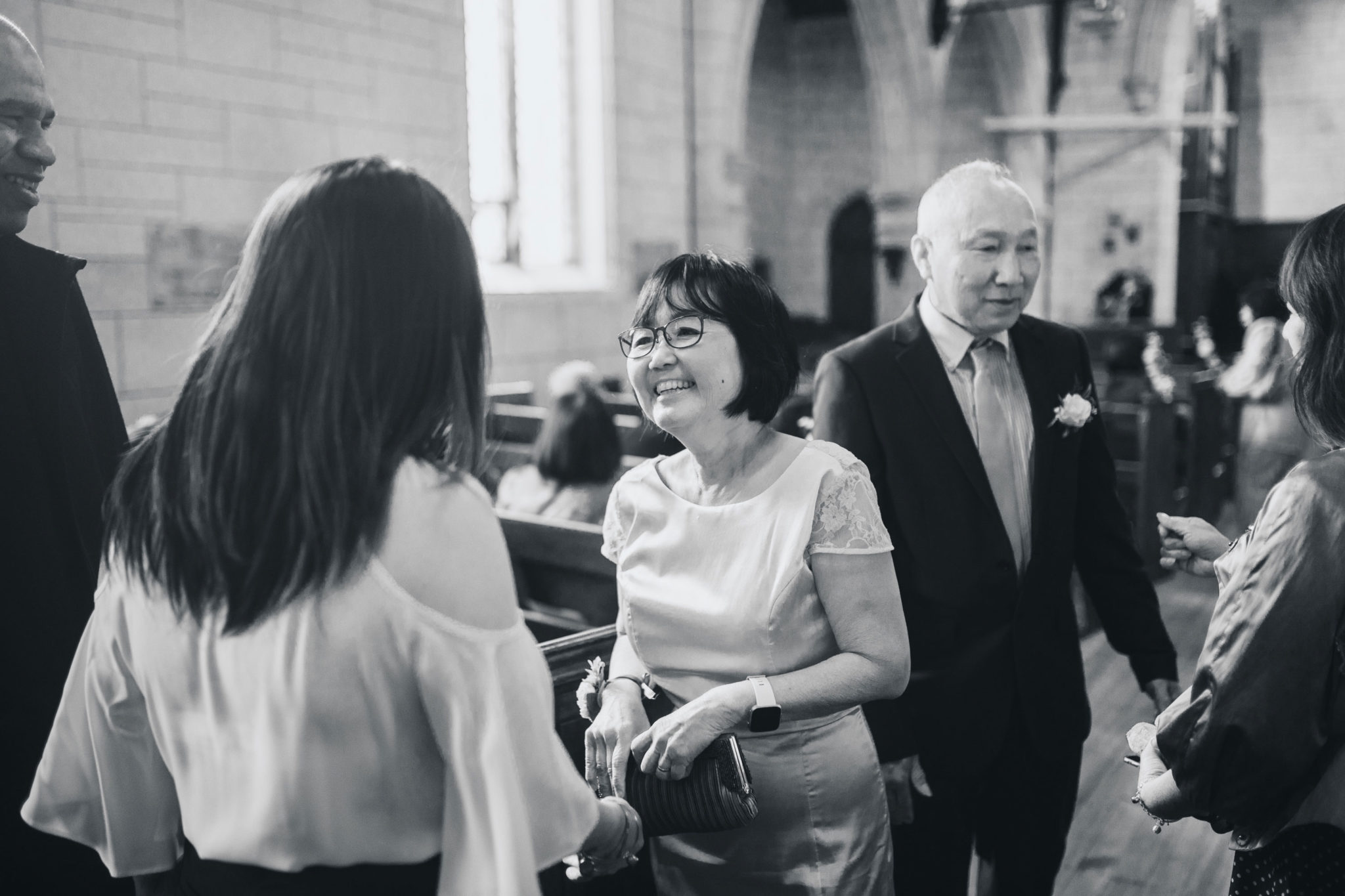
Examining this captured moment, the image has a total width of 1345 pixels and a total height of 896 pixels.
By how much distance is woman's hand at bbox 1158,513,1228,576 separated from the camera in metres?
1.59

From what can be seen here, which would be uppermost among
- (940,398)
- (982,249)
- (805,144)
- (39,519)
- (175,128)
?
(805,144)

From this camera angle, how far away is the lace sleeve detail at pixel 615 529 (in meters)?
1.58

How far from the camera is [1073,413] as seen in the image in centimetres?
183

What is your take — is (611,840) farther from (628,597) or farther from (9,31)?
(9,31)

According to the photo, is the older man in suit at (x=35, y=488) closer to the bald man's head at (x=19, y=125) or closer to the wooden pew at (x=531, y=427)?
the bald man's head at (x=19, y=125)

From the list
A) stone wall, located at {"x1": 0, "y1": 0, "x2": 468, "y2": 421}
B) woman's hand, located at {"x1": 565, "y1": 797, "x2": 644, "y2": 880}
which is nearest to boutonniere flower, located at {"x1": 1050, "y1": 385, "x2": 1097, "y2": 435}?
woman's hand, located at {"x1": 565, "y1": 797, "x2": 644, "y2": 880}

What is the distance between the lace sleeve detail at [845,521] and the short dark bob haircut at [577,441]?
6.45 feet

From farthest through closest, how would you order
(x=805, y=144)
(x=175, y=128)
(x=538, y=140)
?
(x=805, y=144) → (x=538, y=140) → (x=175, y=128)

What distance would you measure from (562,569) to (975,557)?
1460mm

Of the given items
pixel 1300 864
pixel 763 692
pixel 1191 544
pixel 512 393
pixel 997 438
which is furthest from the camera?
pixel 512 393

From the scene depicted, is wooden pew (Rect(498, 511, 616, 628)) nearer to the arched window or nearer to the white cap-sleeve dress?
the white cap-sleeve dress

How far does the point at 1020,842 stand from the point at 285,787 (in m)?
1.40

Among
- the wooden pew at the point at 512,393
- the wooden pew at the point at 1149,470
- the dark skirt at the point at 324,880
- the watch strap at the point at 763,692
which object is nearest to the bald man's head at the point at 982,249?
the watch strap at the point at 763,692

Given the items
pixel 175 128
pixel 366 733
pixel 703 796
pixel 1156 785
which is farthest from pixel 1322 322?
pixel 175 128
